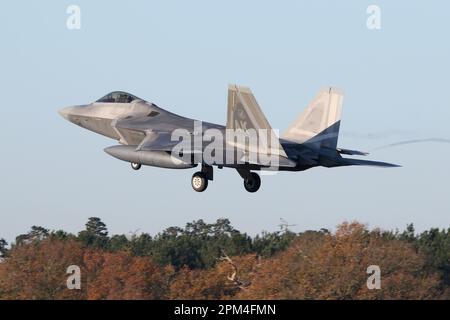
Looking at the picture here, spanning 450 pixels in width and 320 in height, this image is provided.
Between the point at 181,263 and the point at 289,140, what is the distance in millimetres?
48234

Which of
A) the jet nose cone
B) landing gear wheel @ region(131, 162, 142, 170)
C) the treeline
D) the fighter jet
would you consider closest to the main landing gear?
the fighter jet

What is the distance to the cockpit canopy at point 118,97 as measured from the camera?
46500mm

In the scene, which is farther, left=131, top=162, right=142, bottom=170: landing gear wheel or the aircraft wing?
left=131, top=162, right=142, bottom=170: landing gear wheel

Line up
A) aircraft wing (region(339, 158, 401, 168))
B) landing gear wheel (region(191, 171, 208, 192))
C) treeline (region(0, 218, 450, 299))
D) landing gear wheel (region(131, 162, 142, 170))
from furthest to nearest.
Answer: treeline (region(0, 218, 450, 299))
landing gear wheel (region(131, 162, 142, 170))
landing gear wheel (region(191, 171, 208, 192))
aircraft wing (region(339, 158, 401, 168))

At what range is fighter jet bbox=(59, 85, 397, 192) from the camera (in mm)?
39250

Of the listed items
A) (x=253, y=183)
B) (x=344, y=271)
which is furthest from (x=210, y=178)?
(x=344, y=271)

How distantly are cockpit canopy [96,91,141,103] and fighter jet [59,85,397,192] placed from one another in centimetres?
148

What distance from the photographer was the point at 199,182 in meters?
42.6

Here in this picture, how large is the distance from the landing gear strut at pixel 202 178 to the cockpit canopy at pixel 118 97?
5.26 m

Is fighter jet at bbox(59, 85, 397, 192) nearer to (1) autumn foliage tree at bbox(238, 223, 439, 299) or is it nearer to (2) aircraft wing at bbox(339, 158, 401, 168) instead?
(2) aircraft wing at bbox(339, 158, 401, 168)

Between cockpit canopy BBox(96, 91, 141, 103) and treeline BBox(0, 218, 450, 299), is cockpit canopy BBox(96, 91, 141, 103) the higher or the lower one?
the higher one

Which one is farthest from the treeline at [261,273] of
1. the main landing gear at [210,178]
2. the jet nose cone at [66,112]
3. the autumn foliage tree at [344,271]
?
the main landing gear at [210,178]

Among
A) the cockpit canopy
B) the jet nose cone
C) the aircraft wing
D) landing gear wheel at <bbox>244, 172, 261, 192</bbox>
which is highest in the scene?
the cockpit canopy
